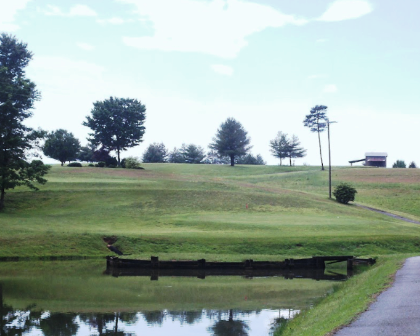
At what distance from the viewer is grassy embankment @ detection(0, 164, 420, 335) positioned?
38.2m

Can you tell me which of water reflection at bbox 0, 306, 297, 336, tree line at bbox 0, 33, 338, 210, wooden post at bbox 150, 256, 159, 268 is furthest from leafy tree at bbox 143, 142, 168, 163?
water reflection at bbox 0, 306, 297, 336

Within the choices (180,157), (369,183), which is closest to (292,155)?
(180,157)

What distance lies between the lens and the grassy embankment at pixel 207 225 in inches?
1506

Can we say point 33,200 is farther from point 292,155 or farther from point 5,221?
point 292,155

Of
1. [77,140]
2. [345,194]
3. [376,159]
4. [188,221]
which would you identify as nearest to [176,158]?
[77,140]

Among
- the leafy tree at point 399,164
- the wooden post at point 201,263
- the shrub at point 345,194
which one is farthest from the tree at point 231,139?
the wooden post at point 201,263

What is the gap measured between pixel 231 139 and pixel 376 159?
1614 inches

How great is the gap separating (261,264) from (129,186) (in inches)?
1547

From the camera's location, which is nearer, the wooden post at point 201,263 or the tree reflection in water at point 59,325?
the tree reflection in water at point 59,325

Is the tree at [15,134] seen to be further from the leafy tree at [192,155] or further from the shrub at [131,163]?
the leafy tree at [192,155]

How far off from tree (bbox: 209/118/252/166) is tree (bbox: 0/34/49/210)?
278 ft

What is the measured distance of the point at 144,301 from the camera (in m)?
24.9

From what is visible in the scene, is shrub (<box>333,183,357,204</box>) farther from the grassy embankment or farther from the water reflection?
the water reflection

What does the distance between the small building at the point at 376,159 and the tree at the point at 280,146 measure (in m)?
23.7
